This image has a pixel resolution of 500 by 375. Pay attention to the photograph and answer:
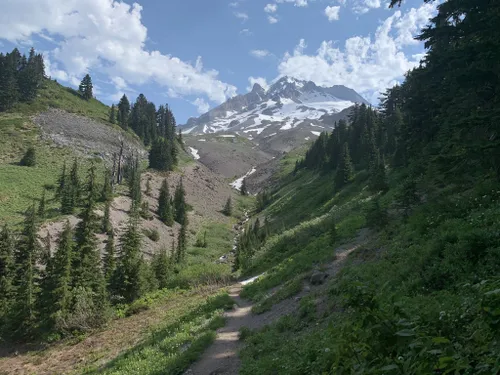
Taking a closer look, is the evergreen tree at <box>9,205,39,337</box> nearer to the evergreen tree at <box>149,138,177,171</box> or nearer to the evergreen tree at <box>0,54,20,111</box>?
the evergreen tree at <box>149,138,177,171</box>

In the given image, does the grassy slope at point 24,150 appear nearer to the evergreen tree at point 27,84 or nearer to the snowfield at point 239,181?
the evergreen tree at point 27,84

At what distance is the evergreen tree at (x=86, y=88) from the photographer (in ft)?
508

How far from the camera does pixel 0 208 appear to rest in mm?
56094

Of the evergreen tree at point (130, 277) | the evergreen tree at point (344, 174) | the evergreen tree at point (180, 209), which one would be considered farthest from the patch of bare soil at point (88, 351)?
the evergreen tree at point (180, 209)

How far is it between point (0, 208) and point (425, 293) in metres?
64.3

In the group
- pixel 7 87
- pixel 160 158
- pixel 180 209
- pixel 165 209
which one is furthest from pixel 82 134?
pixel 165 209

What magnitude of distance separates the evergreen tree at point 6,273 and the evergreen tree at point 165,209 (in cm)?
4069

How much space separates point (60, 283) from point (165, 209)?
4734 cm

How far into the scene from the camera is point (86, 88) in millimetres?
155625

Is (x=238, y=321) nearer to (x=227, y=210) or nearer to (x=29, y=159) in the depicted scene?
(x=227, y=210)

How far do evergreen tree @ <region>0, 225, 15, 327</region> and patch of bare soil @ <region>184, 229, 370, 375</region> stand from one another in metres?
18.4

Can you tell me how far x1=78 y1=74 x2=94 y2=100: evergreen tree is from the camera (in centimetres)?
15488

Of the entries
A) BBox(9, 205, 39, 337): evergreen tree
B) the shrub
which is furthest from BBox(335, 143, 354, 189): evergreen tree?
BBox(9, 205, 39, 337): evergreen tree

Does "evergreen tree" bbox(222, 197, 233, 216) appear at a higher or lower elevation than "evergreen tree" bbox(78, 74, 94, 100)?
lower
